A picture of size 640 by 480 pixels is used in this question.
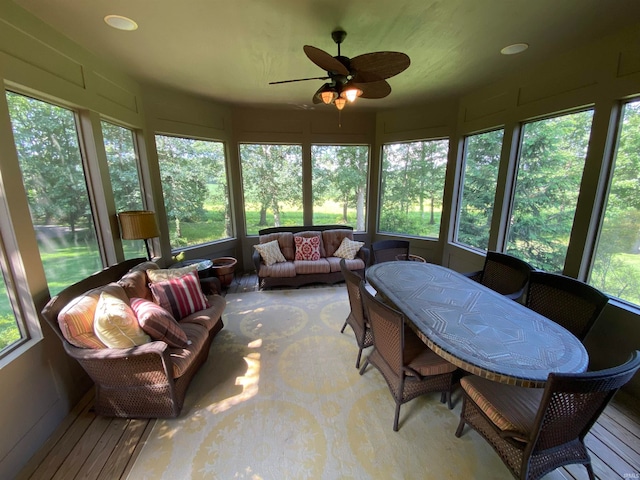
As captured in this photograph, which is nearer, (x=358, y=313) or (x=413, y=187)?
(x=358, y=313)

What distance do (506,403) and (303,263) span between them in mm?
3013

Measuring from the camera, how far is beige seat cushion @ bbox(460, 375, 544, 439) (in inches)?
52.2

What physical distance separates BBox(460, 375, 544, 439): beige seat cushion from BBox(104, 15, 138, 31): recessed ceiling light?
3462 mm

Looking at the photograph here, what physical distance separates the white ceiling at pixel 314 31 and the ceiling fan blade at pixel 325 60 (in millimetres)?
427

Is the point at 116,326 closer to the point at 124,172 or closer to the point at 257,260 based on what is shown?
the point at 124,172

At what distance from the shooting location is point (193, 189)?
13.4 ft

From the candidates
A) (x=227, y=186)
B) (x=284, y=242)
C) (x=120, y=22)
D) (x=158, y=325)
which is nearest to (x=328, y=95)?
(x=120, y=22)

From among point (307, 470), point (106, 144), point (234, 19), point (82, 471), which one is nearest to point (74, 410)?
point (82, 471)

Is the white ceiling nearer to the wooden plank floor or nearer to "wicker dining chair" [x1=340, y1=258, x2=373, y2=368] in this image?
"wicker dining chair" [x1=340, y1=258, x2=373, y2=368]

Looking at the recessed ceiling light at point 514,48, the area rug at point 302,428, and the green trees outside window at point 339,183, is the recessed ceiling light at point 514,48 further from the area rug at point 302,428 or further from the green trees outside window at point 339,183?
the area rug at point 302,428

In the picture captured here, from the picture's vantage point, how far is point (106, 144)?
2748mm

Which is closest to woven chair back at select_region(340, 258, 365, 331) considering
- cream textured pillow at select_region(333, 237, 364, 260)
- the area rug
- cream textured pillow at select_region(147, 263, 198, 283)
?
the area rug

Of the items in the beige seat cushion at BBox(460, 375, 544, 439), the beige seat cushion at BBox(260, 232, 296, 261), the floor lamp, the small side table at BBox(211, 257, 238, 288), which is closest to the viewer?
the beige seat cushion at BBox(460, 375, 544, 439)

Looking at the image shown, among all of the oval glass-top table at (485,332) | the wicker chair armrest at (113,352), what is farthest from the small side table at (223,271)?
the oval glass-top table at (485,332)
